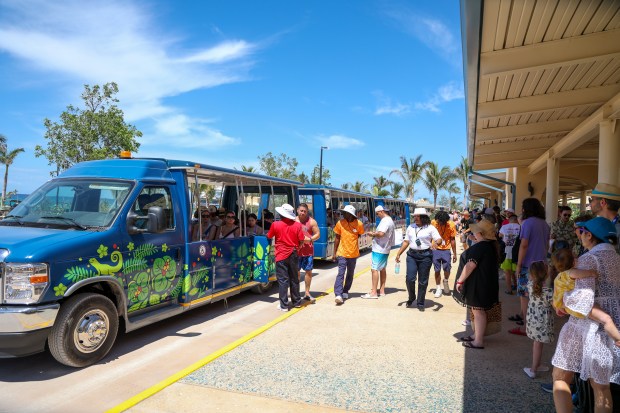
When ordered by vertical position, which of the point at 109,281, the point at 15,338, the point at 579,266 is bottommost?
the point at 15,338

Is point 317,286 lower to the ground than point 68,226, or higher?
lower

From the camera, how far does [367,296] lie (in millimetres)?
8289

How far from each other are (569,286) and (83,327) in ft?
15.1

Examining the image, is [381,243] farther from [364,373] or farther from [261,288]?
[364,373]

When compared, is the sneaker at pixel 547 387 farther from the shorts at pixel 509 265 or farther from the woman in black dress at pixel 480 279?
the shorts at pixel 509 265

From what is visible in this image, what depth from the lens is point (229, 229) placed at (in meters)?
7.75

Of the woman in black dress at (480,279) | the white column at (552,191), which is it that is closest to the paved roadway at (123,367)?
the woman in black dress at (480,279)

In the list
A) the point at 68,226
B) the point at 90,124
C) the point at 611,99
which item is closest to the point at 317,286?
the point at 68,226

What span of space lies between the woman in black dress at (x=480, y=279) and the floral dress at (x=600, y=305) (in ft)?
7.06

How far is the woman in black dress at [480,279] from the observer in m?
5.28

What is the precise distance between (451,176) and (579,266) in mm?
48735

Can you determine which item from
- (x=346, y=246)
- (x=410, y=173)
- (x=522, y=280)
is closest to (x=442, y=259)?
(x=346, y=246)

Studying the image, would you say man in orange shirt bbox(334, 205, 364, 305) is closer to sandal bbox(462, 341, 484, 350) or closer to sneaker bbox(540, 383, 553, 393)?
sandal bbox(462, 341, 484, 350)

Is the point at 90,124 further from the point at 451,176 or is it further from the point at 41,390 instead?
the point at 451,176
